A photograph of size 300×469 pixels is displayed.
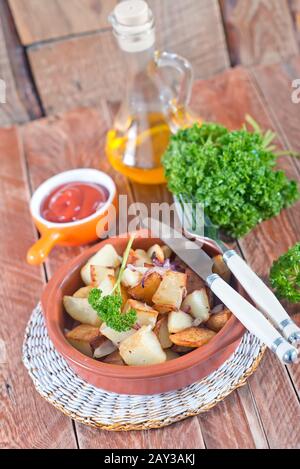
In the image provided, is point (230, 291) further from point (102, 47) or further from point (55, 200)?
point (102, 47)

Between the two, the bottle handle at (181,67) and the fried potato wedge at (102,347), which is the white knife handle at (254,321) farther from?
the bottle handle at (181,67)

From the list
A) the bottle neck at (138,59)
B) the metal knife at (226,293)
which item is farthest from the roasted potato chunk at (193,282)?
the bottle neck at (138,59)

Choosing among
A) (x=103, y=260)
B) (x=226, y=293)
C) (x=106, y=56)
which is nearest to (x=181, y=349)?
(x=226, y=293)

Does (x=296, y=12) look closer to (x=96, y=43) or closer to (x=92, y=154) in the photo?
(x=96, y=43)

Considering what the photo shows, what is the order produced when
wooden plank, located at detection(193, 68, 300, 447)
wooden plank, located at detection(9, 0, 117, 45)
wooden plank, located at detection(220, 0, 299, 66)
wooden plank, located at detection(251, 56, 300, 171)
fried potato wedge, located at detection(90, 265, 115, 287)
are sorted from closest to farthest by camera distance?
wooden plank, located at detection(193, 68, 300, 447), fried potato wedge, located at detection(90, 265, 115, 287), wooden plank, located at detection(251, 56, 300, 171), wooden plank, located at detection(9, 0, 117, 45), wooden plank, located at detection(220, 0, 299, 66)

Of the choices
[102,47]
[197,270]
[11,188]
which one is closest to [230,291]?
[197,270]

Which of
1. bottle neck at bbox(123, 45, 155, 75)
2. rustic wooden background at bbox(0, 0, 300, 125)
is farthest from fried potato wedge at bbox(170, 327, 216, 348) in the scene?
rustic wooden background at bbox(0, 0, 300, 125)

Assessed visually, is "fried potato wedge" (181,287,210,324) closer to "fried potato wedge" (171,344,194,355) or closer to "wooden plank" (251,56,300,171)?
"fried potato wedge" (171,344,194,355)
